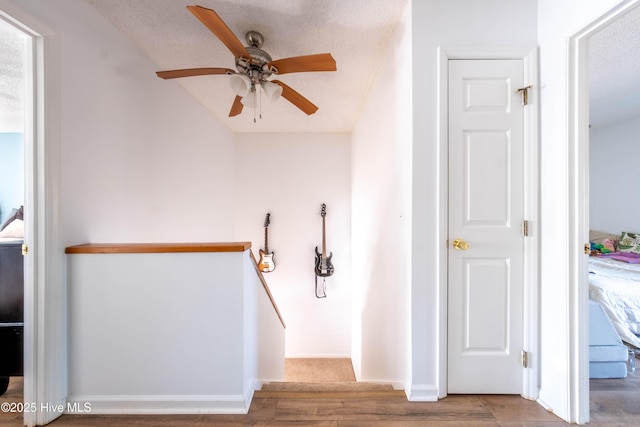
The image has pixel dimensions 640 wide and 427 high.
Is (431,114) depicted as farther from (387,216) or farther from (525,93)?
(387,216)

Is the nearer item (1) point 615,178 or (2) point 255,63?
(2) point 255,63

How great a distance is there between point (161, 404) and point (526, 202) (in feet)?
7.83

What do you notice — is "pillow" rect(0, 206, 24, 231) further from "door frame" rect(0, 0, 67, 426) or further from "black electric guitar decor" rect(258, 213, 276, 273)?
"black electric guitar decor" rect(258, 213, 276, 273)

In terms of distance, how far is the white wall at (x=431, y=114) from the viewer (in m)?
1.48

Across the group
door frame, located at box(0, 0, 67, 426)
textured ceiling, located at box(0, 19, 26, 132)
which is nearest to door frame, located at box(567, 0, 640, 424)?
door frame, located at box(0, 0, 67, 426)

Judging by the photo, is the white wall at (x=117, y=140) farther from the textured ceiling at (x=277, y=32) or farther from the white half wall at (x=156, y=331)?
the white half wall at (x=156, y=331)

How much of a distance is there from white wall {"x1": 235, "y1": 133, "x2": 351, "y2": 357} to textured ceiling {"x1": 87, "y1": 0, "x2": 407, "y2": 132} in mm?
1392

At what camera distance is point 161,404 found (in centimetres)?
139

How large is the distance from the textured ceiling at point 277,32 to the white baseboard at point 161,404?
7.55 ft

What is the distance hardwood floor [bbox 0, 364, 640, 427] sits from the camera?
1.32m

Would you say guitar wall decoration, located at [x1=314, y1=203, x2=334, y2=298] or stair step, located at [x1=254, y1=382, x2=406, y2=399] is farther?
guitar wall decoration, located at [x1=314, y1=203, x2=334, y2=298]

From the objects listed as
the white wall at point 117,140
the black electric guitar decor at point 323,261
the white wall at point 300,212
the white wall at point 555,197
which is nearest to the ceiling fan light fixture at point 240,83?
the white wall at point 117,140

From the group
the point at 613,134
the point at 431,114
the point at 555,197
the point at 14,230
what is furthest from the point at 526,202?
the point at 613,134

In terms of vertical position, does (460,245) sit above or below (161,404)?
above
